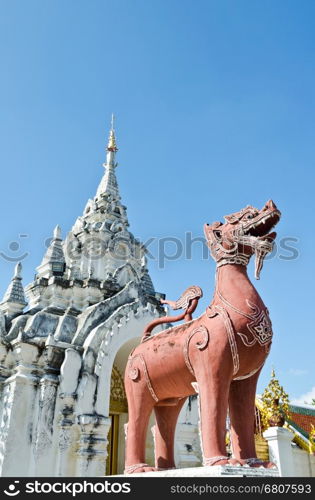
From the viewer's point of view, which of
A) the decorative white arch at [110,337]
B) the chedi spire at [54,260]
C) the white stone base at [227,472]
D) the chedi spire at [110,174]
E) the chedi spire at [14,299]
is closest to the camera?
the white stone base at [227,472]

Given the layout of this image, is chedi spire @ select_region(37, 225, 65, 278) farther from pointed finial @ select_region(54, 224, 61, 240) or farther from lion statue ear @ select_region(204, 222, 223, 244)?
lion statue ear @ select_region(204, 222, 223, 244)

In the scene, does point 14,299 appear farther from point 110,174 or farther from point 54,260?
point 110,174

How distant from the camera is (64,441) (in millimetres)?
12594

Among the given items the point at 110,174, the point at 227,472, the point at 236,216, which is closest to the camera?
the point at 227,472

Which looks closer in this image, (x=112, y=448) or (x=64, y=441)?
(x=64, y=441)

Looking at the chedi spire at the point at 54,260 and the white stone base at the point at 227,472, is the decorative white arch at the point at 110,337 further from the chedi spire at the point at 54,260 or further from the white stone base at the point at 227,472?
the white stone base at the point at 227,472

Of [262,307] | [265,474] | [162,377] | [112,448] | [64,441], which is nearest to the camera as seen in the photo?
[265,474]

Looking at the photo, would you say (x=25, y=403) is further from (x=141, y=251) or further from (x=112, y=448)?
(x=141, y=251)

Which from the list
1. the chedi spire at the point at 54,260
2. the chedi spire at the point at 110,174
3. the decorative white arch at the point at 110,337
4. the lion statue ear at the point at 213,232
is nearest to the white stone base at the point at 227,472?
the lion statue ear at the point at 213,232

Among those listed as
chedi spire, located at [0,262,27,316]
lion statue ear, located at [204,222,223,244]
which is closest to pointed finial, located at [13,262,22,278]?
chedi spire, located at [0,262,27,316]

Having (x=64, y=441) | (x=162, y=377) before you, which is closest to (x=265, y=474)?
(x=162, y=377)

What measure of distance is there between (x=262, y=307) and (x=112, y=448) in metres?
9.66

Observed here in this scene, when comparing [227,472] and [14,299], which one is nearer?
[227,472]

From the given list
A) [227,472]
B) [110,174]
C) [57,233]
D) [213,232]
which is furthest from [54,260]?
[227,472]
